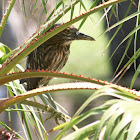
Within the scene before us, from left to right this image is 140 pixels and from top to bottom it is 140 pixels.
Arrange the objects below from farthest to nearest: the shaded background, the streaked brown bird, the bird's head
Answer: the shaded background
the streaked brown bird
the bird's head

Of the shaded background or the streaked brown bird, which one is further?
the shaded background

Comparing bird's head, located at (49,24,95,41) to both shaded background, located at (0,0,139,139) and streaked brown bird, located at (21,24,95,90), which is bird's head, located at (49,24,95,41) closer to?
streaked brown bird, located at (21,24,95,90)

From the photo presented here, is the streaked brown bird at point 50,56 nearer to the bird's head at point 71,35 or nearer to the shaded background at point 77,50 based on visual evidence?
the bird's head at point 71,35

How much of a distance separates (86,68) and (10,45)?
1.75 ft

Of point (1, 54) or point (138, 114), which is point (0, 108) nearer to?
point (1, 54)

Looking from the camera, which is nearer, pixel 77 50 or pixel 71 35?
pixel 71 35

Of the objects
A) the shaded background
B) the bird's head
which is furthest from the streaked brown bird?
the shaded background

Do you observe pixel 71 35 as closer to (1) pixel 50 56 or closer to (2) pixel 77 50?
(1) pixel 50 56

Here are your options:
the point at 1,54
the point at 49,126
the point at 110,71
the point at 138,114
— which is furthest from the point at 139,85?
the point at 138,114

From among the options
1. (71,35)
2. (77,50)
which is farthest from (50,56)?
(77,50)

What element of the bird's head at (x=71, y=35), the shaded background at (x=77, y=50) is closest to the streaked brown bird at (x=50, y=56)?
the bird's head at (x=71, y=35)

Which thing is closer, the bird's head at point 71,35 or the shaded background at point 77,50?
the bird's head at point 71,35

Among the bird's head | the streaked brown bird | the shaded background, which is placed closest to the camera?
the bird's head

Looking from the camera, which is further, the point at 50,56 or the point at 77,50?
the point at 77,50
